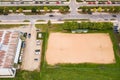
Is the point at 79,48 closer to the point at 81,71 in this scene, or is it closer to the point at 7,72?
the point at 81,71

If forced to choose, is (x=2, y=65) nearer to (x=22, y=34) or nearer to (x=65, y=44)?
(x=22, y=34)

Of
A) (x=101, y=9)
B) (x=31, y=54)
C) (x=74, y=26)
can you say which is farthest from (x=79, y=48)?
(x=101, y=9)

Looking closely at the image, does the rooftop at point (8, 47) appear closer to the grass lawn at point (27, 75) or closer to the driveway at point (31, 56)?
the grass lawn at point (27, 75)

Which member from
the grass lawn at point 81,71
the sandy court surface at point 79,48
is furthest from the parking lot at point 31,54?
the sandy court surface at point 79,48

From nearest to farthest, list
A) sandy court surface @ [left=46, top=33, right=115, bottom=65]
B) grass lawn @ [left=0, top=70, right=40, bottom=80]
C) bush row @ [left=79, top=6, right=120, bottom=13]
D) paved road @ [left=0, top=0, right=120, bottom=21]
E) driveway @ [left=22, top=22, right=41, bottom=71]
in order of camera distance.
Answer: grass lawn @ [left=0, top=70, right=40, bottom=80] → driveway @ [left=22, top=22, right=41, bottom=71] → sandy court surface @ [left=46, top=33, right=115, bottom=65] → paved road @ [left=0, top=0, right=120, bottom=21] → bush row @ [left=79, top=6, right=120, bottom=13]

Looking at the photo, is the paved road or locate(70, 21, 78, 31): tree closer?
locate(70, 21, 78, 31): tree

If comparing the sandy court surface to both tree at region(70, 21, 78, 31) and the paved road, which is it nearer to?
tree at region(70, 21, 78, 31)

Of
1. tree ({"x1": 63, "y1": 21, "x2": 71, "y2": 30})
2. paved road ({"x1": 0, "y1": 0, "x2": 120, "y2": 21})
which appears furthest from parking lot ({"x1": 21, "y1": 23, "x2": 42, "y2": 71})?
tree ({"x1": 63, "y1": 21, "x2": 71, "y2": 30})
